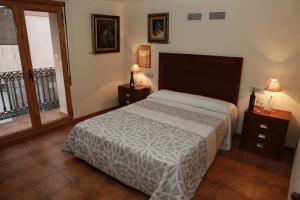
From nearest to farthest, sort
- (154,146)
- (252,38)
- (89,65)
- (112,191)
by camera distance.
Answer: (154,146)
(112,191)
(252,38)
(89,65)

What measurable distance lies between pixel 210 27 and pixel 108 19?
6.55 ft

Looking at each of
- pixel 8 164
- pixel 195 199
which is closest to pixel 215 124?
pixel 195 199

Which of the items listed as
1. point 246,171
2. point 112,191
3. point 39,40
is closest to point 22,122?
point 39,40

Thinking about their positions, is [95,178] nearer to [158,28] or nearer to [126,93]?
[126,93]

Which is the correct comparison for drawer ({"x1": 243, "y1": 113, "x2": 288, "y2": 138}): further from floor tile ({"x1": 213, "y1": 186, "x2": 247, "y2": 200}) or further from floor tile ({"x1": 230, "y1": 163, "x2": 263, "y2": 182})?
floor tile ({"x1": 213, "y1": 186, "x2": 247, "y2": 200})

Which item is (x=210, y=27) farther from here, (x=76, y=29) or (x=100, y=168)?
(x=100, y=168)

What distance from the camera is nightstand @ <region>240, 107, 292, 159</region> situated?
273 centimetres

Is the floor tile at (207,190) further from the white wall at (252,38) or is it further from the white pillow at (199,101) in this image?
the white wall at (252,38)

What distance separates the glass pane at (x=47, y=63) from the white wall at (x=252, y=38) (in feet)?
6.35

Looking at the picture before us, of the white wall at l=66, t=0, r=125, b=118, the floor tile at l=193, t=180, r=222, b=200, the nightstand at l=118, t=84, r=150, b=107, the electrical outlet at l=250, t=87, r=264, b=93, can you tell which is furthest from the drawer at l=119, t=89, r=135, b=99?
the floor tile at l=193, t=180, r=222, b=200

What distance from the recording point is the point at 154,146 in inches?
85.4

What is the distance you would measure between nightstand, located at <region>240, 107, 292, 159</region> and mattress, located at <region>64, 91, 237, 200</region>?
28cm

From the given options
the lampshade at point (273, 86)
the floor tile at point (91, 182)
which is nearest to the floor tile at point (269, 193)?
the lampshade at point (273, 86)

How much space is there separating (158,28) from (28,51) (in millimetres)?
2258
